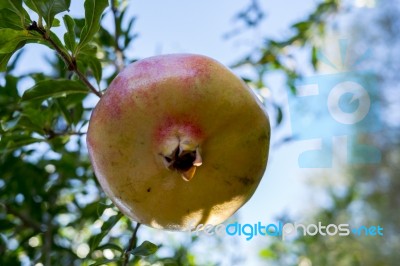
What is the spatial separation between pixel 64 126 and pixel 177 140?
1.03m

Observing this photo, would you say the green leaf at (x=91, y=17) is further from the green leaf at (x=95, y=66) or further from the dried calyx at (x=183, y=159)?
the dried calyx at (x=183, y=159)

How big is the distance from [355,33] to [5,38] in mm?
12616

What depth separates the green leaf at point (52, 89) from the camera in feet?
3.24

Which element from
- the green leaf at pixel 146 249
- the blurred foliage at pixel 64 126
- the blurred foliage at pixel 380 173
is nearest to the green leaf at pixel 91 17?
the blurred foliage at pixel 64 126

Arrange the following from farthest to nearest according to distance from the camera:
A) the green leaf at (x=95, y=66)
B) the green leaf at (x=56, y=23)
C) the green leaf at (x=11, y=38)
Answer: the green leaf at (x=95, y=66) → the green leaf at (x=56, y=23) → the green leaf at (x=11, y=38)

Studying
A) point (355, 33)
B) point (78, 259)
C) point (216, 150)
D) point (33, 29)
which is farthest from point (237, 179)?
point (355, 33)

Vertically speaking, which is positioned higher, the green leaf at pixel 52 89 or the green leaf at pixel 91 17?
the green leaf at pixel 91 17

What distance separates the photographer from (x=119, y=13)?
1431 millimetres

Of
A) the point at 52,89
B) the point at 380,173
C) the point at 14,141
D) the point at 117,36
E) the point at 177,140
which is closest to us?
the point at 177,140

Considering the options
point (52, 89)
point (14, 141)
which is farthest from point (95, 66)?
point (14, 141)

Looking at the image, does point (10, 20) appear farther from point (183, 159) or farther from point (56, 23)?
point (183, 159)

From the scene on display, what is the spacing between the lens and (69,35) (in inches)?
35.0

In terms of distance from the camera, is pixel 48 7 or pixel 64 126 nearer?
pixel 48 7

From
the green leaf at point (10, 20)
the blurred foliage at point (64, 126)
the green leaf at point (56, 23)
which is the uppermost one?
the green leaf at point (10, 20)
